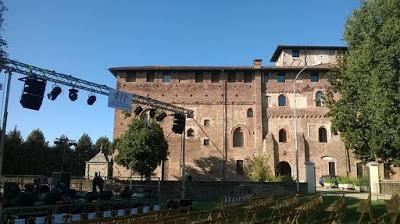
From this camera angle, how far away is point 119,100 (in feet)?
67.7

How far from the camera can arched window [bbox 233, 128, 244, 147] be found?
4091 cm

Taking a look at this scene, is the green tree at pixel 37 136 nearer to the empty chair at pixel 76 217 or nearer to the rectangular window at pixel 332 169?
the rectangular window at pixel 332 169

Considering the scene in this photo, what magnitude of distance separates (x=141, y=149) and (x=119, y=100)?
12.6 m

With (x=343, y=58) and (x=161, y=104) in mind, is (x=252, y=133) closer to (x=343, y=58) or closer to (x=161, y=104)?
(x=343, y=58)

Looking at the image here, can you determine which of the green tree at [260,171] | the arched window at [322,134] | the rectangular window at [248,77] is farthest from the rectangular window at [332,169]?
the rectangular window at [248,77]

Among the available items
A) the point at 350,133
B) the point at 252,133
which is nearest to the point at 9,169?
the point at 252,133

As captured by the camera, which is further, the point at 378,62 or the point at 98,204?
the point at 378,62

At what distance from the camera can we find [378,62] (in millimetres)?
22375

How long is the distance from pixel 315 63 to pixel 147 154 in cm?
2066

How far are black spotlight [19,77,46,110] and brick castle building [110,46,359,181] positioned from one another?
77.9 feet

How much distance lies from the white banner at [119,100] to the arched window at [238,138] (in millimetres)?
21032

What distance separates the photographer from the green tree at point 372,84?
843 inches

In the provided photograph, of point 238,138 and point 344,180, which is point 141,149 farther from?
point 344,180

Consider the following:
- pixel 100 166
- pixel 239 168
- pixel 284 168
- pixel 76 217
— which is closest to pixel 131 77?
pixel 100 166
